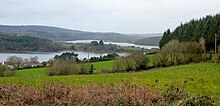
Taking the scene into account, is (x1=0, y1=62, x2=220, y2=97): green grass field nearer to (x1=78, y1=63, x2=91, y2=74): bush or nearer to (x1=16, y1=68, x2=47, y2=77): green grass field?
(x1=16, y1=68, x2=47, y2=77): green grass field

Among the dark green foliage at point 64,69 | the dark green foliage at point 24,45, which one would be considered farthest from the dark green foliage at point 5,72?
the dark green foliage at point 24,45

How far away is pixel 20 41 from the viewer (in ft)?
449

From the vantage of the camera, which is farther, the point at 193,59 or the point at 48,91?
the point at 193,59

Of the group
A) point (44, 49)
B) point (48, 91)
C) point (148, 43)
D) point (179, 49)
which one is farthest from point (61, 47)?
point (48, 91)

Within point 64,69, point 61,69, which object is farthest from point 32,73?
point 64,69

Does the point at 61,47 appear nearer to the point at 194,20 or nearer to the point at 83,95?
the point at 194,20

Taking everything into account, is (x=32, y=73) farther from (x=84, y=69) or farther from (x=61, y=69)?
(x=84, y=69)

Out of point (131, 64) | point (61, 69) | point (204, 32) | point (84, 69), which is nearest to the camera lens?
point (61, 69)

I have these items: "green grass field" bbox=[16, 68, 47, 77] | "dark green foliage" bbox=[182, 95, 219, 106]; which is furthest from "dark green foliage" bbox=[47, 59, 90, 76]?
"dark green foliage" bbox=[182, 95, 219, 106]

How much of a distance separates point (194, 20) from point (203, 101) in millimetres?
83528

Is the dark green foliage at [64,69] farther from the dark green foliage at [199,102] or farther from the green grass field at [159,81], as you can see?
the dark green foliage at [199,102]

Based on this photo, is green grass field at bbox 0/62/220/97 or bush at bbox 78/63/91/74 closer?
green grass field at bbox 0/62/220/97

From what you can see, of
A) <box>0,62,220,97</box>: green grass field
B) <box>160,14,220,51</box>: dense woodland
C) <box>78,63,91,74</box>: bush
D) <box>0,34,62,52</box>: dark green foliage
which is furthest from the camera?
<box>0,34,62,52</box>: dark green foliage

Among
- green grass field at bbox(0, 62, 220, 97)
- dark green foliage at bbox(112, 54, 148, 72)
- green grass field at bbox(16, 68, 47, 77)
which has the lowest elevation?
green grass field at bbox(16, 68, 47, 77)
